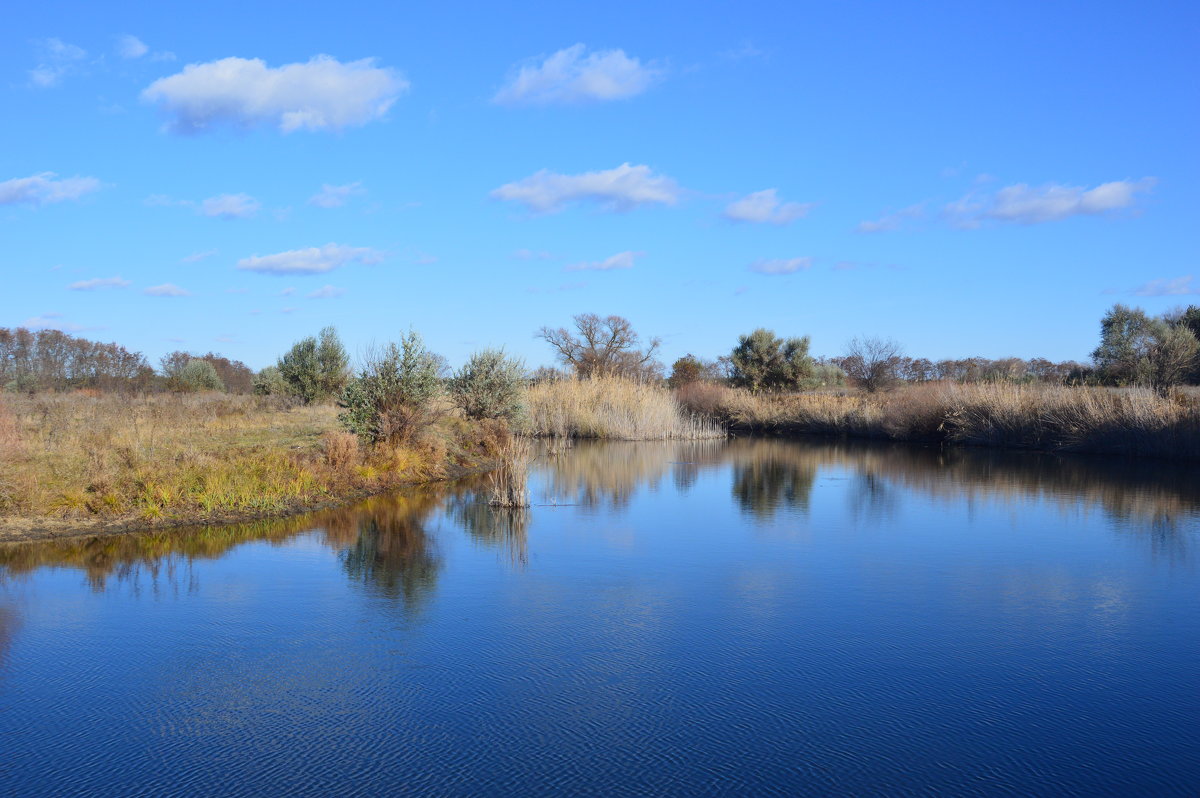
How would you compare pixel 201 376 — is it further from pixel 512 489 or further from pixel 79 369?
pixel 512 489

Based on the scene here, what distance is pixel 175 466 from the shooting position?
13578 millimetres

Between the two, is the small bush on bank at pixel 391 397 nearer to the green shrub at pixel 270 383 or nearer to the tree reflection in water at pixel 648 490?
the tree reflection in water at pixel 648 490

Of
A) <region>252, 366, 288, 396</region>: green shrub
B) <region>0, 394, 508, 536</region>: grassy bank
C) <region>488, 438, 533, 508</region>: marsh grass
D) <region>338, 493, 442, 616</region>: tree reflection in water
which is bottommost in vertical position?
<region>338, 493, 442, 616</region>: tree reflection in water

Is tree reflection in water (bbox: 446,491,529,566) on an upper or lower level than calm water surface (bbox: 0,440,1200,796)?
upper

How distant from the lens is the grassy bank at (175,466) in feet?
39.2

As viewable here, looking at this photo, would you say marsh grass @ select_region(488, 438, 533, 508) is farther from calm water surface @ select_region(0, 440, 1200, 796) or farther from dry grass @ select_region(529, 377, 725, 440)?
dry grass @ select_region(529, 377, 725, 440)

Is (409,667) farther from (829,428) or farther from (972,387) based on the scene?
(829,428)

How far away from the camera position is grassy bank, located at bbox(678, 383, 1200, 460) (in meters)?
22.9

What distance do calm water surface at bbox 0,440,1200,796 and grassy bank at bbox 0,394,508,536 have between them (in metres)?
0.92

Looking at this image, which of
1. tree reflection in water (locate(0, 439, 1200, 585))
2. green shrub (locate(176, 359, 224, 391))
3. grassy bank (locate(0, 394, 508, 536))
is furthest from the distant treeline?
tree reflection in water (locate(0, 439, 1200, 585))

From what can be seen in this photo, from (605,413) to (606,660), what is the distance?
25.9 meters

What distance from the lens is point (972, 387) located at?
29.6 m

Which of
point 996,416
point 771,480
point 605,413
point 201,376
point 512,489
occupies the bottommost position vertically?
point 771,480

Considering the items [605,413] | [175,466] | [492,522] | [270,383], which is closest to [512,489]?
[492,522]
